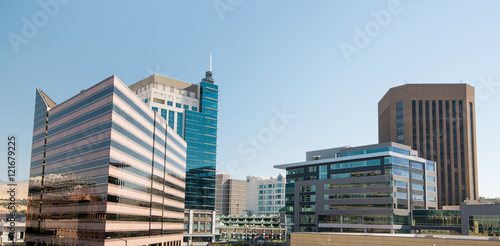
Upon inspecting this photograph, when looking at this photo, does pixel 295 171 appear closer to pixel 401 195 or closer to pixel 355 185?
pixel 355 185

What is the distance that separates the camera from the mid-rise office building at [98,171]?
8962 cm

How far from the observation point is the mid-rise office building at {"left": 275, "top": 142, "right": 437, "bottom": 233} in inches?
5453

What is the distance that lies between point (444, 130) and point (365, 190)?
64834mm

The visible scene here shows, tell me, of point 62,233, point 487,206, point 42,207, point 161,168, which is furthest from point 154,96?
point 487,206

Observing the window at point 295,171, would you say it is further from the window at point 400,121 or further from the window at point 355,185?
the window at point 400,121

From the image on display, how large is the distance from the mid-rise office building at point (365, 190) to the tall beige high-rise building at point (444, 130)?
3711 centimetres

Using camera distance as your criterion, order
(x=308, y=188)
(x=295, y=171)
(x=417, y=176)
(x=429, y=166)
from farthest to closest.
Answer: (x=295, y=171) < (x=308, y=188) < (x=429, y=166) < (x=417, y=176)

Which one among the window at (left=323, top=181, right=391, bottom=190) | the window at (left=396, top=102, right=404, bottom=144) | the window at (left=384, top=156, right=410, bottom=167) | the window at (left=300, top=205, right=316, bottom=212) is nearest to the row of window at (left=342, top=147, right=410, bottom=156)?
the window at (left=384, top=156, right=410, bottom=167)

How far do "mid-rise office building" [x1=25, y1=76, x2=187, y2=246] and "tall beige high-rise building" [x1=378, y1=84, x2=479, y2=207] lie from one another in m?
107

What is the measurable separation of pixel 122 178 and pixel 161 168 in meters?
31.9

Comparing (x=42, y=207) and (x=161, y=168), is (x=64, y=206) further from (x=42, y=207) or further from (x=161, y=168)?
(x=161, y=168)

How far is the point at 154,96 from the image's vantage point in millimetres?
197125

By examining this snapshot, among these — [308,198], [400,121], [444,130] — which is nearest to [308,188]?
[308,198]

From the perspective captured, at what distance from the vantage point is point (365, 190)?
142250 millimetres
